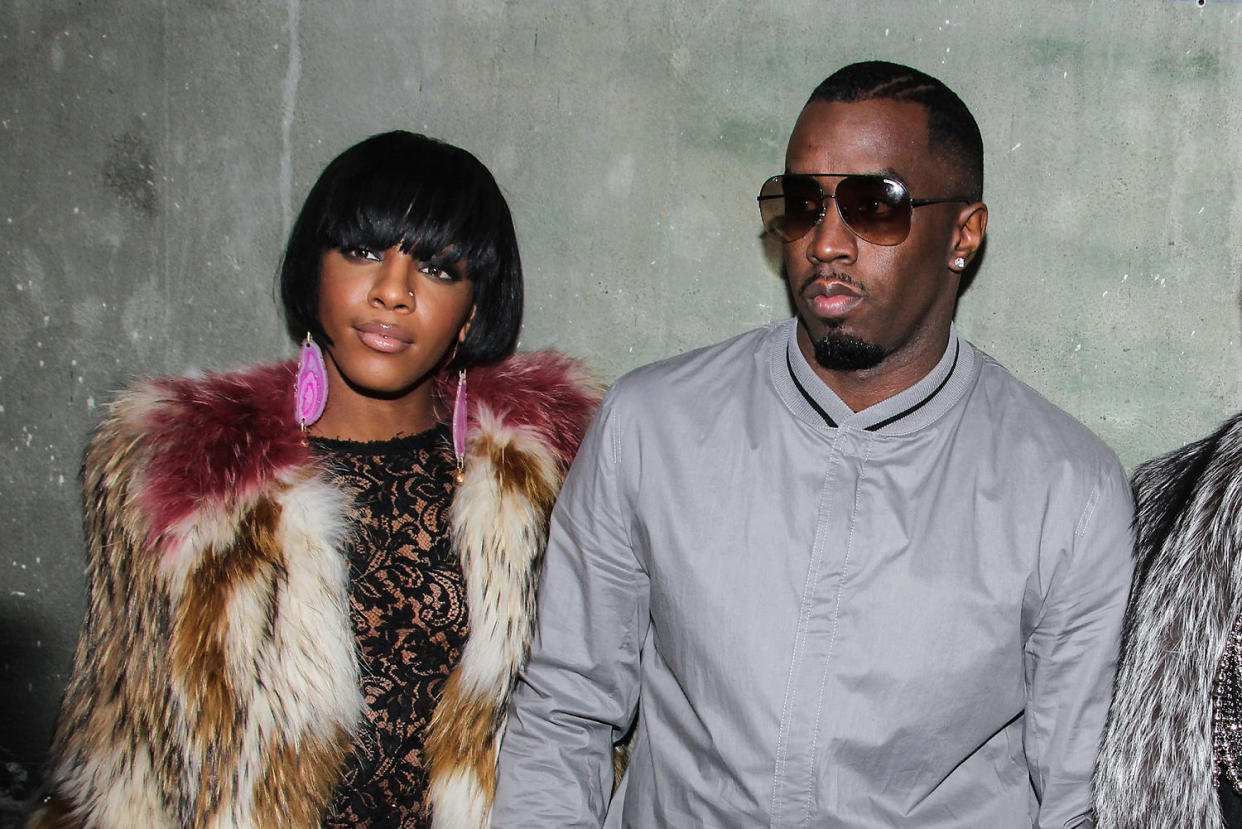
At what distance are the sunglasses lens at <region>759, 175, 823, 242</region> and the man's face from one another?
0.07ft

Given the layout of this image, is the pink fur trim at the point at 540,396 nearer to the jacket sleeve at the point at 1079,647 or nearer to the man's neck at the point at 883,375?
the man's neck at the point at 883,375

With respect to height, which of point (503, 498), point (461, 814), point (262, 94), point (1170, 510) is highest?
point (262, 94)

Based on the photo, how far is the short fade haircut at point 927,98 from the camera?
2.11m

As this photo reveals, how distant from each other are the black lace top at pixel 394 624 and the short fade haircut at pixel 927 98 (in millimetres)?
1277

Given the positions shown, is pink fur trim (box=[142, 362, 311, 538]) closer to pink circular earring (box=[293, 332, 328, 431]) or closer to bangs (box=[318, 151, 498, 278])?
pink circular earring (box=[293, 332, 328, 431])

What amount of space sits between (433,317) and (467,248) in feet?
0.59

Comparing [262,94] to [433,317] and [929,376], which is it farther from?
[929,376]

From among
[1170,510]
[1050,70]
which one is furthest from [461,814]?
[1050,70]

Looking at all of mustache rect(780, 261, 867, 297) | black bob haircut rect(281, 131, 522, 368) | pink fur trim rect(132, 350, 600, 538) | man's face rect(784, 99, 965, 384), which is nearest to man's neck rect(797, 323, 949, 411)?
man's face rect(784, 99, 965, 384)

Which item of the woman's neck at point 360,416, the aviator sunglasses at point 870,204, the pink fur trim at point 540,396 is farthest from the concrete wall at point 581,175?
the aviator sunglasses at point 870,204

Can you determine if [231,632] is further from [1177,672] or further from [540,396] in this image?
[1177,672]

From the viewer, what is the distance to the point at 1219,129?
99.3 inches

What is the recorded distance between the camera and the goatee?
2084mm

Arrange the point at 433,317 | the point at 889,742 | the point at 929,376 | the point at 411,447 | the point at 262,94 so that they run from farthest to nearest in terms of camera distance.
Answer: the point at 262,94 → the point at 411,447 → the point at 433,317 → the point at 929,376 → the point at 889,742
